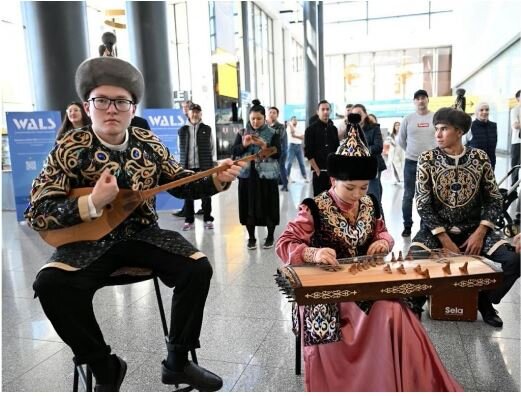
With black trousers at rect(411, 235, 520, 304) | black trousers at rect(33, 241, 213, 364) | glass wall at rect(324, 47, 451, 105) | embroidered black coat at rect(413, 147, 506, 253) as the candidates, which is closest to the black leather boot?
black trousers at rect(33, 241, 213, 364)

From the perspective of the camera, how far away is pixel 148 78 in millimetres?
7289

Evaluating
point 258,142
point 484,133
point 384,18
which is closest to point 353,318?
point 258,142

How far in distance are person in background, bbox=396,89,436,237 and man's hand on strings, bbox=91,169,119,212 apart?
3.57 meters

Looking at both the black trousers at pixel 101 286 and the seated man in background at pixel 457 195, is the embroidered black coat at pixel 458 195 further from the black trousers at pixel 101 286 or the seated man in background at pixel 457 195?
the black trousers at pixel 101 286

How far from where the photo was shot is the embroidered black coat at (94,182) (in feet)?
5.37

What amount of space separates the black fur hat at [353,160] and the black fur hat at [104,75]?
0.86 meters

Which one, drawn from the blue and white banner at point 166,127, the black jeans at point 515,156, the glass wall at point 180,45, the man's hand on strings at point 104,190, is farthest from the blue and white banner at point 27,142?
the glass wall at point 180,45

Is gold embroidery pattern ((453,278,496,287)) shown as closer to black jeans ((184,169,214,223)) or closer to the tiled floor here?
the tiled floor

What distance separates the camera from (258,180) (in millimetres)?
4281

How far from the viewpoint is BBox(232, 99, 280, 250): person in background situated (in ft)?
13.6

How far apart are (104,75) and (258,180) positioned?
2622 millimetres

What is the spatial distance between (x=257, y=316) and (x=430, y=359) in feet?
4.29

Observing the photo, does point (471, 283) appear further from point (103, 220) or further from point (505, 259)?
point (103, 220)

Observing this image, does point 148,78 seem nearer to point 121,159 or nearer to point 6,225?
point 6,225
